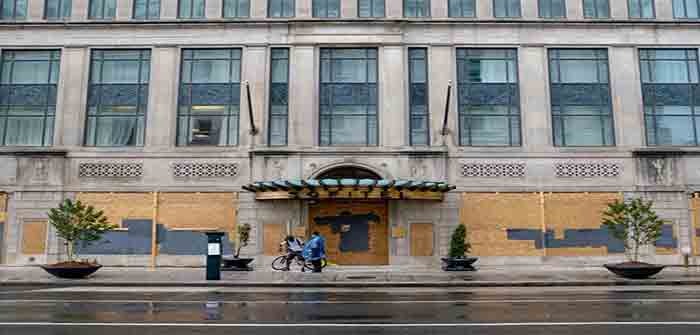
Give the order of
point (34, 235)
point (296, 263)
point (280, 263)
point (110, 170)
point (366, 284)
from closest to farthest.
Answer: point (366, 284) → point (280, 263) → point (296, 263) → point (34, 235) → point (110, 170)

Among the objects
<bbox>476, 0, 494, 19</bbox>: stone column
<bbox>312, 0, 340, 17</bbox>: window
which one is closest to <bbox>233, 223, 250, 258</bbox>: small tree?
<bbox>312, 0, 340, 17</bbox>: window

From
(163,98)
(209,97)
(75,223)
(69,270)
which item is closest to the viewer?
(69,270)

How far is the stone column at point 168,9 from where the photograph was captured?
27984 mm

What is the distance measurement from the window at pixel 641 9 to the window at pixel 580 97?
8.71 feet

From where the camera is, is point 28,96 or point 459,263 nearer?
point 459,263

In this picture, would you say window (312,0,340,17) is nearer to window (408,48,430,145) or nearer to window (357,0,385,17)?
window (357,0,385,17)

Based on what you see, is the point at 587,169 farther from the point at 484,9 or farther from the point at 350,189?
the point at 350,189

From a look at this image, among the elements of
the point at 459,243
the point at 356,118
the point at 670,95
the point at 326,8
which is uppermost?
the point at 326,8

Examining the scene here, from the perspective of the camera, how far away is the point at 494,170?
26484mm

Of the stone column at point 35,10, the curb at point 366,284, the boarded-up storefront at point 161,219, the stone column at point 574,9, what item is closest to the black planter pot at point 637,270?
the curb at point 366,284

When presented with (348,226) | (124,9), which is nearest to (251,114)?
(348,226)

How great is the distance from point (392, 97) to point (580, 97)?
924 cm

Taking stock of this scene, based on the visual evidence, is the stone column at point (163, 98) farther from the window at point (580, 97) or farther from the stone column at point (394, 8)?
Result: the window at point (580, 97)

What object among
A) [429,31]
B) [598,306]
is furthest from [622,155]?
[598,306]
